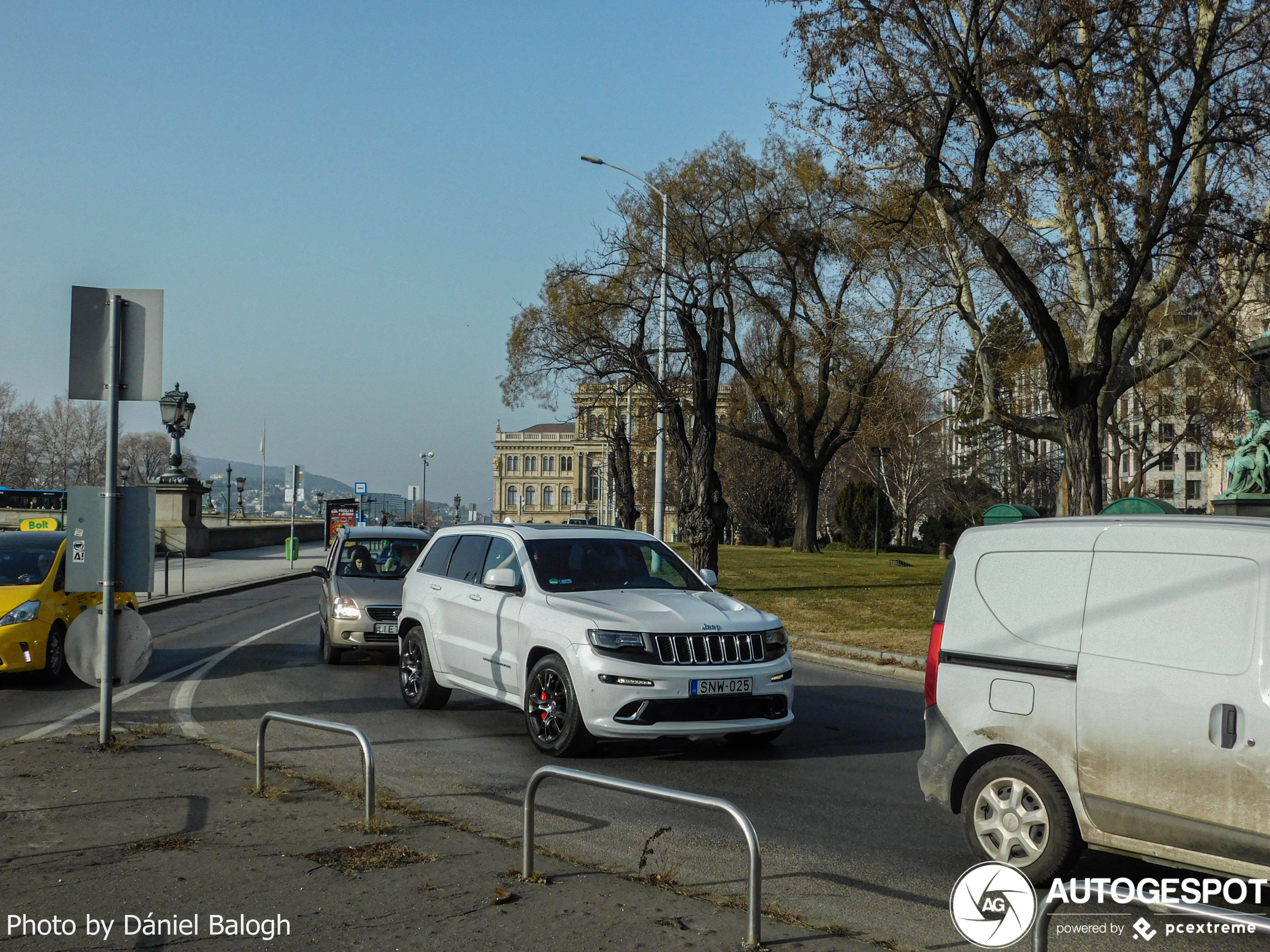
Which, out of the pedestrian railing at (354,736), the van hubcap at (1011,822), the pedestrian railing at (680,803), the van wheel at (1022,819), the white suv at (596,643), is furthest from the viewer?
the white suv at (596,643)

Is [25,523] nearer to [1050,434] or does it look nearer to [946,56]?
[946,56]

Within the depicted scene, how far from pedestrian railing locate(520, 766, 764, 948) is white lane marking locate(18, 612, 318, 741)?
527 cm

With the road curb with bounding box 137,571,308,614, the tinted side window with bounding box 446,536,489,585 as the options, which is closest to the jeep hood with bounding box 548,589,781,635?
the tinted side window with bounding box 446,536,489,585

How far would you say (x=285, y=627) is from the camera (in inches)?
749

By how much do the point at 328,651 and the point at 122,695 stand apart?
294 cm

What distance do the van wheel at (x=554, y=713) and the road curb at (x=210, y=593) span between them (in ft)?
37.6

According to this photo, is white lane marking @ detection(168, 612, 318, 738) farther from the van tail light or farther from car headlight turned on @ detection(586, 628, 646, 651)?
the van tail light

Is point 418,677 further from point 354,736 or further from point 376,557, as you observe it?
point 376,557

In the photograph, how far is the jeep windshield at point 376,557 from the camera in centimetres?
1464

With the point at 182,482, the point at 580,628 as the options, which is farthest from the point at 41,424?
the point at 580,628

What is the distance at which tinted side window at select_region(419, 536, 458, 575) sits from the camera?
1083 centimetres

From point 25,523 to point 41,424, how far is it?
78.9 m

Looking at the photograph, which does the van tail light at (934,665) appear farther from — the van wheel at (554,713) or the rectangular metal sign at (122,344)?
the rectangular metal sign at (122,344)

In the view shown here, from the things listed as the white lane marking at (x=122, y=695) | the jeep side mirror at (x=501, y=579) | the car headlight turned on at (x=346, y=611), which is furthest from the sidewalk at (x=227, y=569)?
the jeep side mirror at (x=501, y=579)
